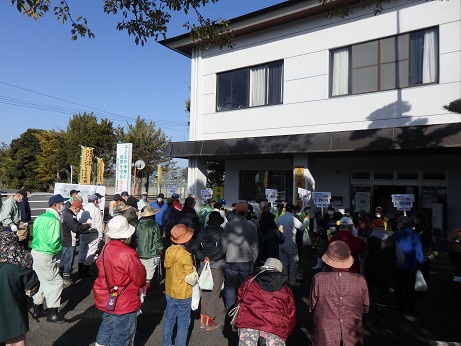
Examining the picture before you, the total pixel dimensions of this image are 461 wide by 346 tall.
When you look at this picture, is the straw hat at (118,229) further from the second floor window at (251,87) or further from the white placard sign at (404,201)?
the second floor window at (251,87)

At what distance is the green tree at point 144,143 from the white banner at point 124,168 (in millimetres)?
20780

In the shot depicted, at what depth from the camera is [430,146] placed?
10133 mm

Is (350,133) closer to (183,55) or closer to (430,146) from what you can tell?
(430,146)

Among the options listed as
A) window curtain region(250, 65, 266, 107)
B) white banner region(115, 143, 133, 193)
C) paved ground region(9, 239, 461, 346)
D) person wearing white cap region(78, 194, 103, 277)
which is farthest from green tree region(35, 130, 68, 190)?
paved ground region(9, 239, 461, 346)

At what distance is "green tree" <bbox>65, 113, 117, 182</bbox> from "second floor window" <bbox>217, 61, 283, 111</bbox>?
21.8m

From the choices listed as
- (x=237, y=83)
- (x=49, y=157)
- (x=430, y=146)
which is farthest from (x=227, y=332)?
(x=49, y=157)

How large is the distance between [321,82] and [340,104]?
1.20 m

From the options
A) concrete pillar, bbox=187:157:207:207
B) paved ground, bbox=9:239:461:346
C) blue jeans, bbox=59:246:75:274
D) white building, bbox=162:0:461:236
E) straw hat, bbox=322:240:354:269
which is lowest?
paved ground, bbox=9:239:461:346

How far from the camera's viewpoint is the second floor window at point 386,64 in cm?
1102

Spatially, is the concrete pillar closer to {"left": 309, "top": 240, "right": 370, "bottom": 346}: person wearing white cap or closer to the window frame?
the window frame

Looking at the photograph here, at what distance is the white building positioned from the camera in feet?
35.6

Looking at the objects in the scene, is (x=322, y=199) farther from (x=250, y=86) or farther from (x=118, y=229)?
(x=118, y=229)

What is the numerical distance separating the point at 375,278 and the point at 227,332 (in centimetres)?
267

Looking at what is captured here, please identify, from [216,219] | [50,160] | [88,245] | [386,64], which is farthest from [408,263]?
[50,160]
